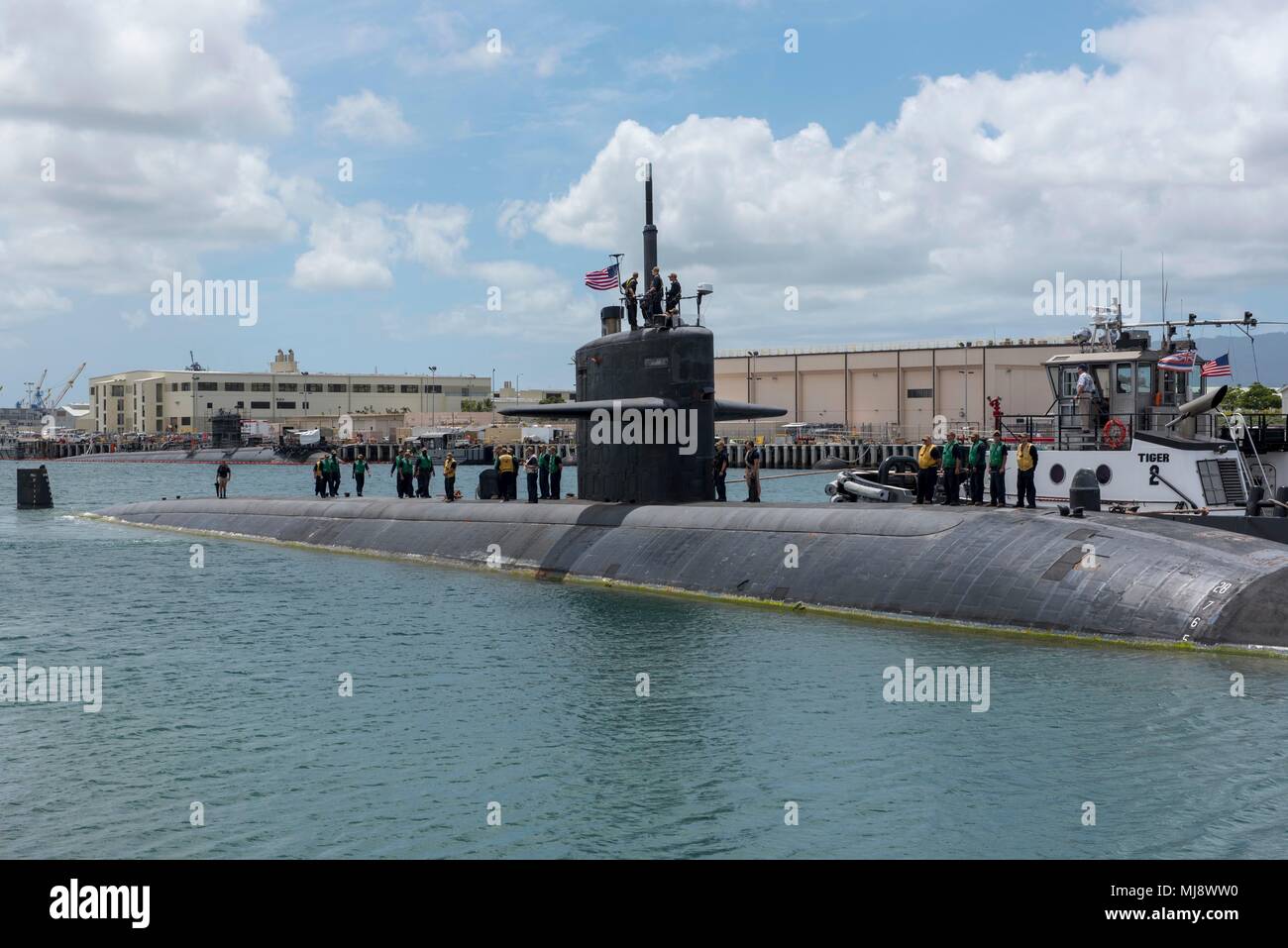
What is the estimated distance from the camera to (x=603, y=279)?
25547mm

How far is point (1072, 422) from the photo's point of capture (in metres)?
26.7

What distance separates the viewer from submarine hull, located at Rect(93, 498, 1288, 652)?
15633 mm

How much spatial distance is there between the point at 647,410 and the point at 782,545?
3.85m

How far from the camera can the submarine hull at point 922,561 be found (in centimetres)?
1563

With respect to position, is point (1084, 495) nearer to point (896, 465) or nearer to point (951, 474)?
point (951, 474)

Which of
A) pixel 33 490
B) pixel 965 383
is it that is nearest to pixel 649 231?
pixel 33 490

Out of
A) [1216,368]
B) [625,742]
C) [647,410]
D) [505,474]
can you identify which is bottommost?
[625,742]

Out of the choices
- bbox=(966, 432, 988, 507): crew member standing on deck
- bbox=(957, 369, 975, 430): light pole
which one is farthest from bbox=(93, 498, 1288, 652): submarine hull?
bbox=(957, 369, 975, 430): light pole

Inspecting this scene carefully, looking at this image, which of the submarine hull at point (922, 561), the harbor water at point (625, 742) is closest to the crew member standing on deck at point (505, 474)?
the submarine hull at point (922, 561)

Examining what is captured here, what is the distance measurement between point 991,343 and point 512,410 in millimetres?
65382

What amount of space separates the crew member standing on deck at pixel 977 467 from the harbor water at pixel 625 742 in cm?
504

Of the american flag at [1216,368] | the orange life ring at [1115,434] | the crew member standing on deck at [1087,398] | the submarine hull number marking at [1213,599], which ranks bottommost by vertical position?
the submarine hull number marking at [1213,599]

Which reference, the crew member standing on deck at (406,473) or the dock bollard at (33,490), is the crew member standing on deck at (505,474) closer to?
the crew member standing on deck at (406,473)
